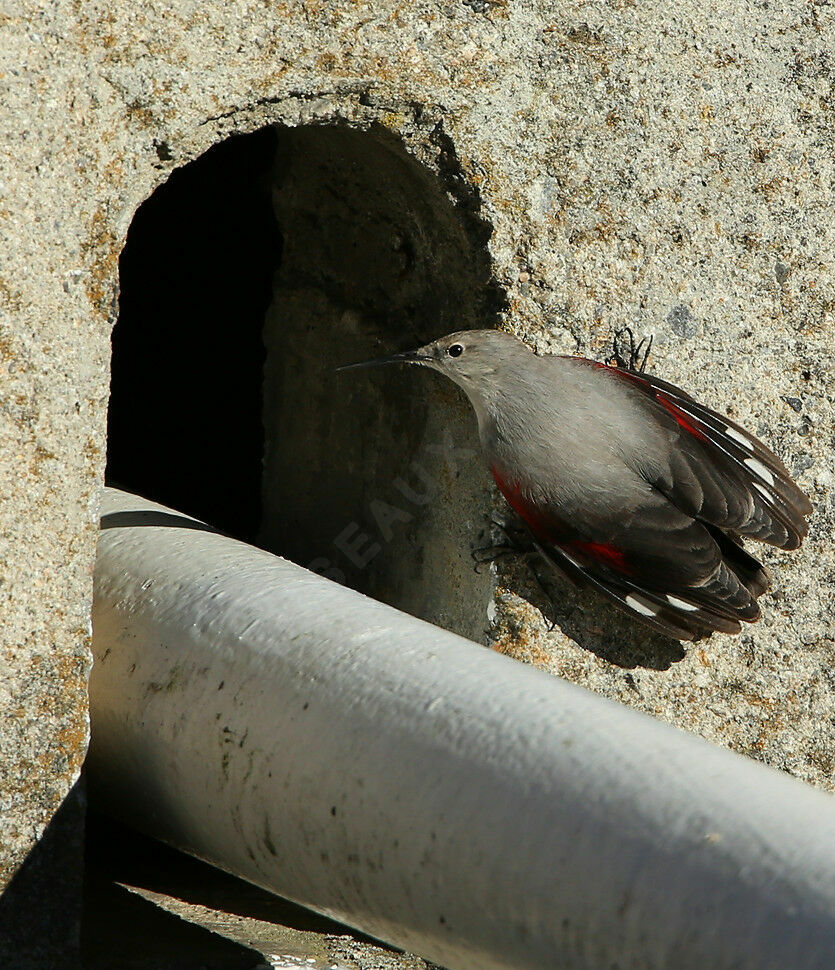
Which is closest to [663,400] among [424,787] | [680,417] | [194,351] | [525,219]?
[680,417]

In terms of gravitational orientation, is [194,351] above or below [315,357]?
below

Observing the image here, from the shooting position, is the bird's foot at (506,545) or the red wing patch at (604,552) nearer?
the red wing patch at (604,552)

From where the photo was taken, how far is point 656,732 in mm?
1406

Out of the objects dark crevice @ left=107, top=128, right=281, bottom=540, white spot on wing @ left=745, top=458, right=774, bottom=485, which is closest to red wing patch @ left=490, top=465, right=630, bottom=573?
white spot on wing @ left=745, top=458, right=774, bottom=485

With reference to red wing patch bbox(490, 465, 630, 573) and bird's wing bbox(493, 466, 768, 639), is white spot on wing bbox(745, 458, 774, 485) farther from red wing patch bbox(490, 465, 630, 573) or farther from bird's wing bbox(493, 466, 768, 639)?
red wing patch bbox(490, 465, 630, 573)

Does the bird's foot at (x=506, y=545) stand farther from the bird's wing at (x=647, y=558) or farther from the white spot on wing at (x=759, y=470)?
the white spot on wing at (x=759, y=470)

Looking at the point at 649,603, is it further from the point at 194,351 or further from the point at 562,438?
→ the point at 194,351

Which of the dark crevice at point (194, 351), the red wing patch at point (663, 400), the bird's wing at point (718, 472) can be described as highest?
the red wing patch at point (663, 400)

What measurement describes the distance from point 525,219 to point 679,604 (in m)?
0.77

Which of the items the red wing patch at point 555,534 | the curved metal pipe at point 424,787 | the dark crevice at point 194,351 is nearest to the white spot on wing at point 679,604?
the red wing patch at point 555,534

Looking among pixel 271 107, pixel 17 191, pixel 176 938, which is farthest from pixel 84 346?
pixel 176 938

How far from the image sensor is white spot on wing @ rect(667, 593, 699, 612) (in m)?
2.21

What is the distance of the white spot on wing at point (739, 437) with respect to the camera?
2.29 m

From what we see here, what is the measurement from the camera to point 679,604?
2209 mm
